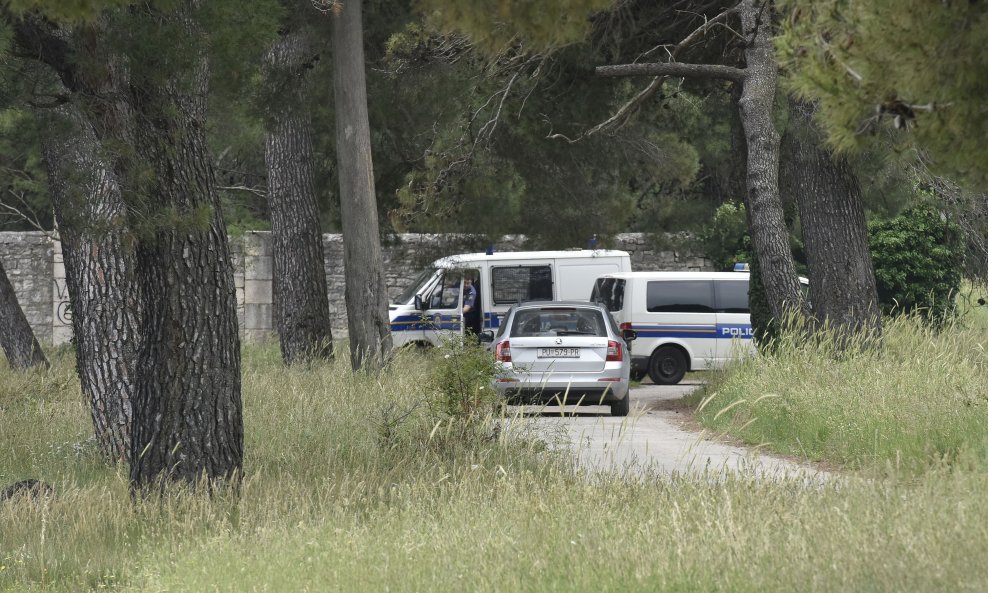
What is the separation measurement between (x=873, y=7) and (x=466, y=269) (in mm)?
16399

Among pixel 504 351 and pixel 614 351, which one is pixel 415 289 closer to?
pixel 504 351

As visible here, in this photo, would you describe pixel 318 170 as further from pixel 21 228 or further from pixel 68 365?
pixel 21 228

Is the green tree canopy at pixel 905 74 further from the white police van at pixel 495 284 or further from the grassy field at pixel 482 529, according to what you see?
the white police van at pixel 495 284

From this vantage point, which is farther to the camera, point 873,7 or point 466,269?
point 466,269

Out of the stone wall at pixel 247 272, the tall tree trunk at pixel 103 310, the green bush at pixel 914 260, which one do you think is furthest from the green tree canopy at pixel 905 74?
the stone wall at pixel 247 272

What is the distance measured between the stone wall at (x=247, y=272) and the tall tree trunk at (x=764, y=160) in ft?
36.0

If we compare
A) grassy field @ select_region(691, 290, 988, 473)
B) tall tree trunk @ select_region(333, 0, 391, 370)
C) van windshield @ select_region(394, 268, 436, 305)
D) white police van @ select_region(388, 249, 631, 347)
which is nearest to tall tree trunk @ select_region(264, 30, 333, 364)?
tall tree trunk @ select_region(333, 0, 391, 370)

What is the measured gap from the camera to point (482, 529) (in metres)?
6.11

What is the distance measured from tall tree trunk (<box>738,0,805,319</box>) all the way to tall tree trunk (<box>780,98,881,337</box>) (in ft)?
1.20

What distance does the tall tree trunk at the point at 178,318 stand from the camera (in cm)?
755

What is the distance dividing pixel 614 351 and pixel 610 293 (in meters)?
6.56

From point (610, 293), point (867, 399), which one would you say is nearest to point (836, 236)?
A: point (867, 399)

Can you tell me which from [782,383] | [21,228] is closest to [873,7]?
[782,383]

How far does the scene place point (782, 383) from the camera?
12.2 m
